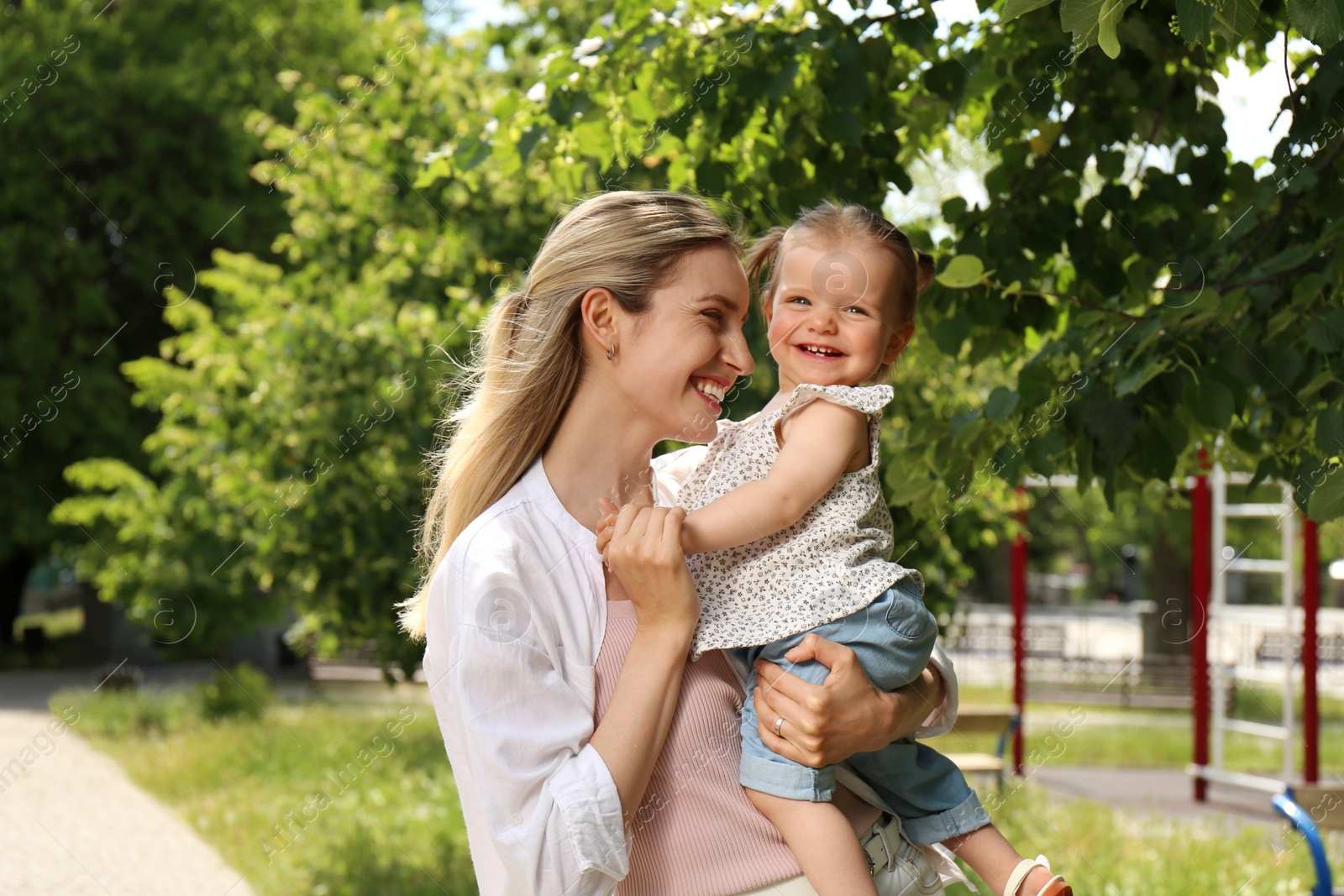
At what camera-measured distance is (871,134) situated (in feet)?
11.4

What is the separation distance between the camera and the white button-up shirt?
5.23ft

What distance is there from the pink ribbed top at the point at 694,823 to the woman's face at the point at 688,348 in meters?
0.36

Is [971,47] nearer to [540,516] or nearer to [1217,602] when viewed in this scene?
[540,516]

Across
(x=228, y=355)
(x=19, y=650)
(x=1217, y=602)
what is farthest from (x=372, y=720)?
(x=19, y=650)

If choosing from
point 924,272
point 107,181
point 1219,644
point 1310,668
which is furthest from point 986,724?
point 107,181

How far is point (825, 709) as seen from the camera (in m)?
1.75

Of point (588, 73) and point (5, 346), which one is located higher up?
point (588, 73)

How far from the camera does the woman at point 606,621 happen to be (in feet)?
5.33

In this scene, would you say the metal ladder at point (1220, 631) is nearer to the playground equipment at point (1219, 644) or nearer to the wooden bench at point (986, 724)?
the playground equipment at point (1219, 644)

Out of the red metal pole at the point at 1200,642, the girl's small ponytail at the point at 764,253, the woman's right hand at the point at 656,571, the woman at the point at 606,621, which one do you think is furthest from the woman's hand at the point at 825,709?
the red metal pole at the point at 1200,642

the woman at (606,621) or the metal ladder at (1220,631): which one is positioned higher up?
the woman at (606,621)

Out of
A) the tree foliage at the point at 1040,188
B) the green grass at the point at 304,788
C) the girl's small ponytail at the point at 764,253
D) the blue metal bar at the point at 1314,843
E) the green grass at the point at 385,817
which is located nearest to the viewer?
the girl's small ponytail at the point at 764,253

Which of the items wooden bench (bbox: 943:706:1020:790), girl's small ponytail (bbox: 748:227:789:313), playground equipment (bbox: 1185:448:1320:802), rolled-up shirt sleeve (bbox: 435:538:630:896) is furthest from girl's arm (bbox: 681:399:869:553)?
playground equipment (bbox: 1185:448:1320:802)

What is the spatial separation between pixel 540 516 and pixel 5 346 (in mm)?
18993
